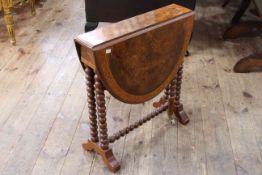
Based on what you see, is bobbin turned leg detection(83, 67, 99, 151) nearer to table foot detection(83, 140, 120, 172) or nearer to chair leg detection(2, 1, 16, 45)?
table foot detection(83, 140, 120, 172)

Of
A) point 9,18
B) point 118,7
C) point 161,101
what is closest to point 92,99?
point 161,101

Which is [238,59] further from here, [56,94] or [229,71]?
[56,94]

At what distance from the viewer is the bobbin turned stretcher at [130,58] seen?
1.32 metres

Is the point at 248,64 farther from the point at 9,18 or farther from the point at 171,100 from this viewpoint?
the point at 9,18

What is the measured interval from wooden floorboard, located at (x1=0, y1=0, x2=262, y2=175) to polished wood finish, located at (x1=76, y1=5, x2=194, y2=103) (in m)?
0.39

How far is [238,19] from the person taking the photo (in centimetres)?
320

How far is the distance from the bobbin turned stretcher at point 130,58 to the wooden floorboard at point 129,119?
176 mm

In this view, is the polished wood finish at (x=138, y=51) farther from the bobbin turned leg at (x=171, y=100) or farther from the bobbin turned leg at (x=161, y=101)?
the bobbin turned leg at (x=161, y=101)

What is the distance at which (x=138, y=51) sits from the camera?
1393 mm

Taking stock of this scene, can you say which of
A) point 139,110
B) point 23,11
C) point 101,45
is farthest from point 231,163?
point 23,11

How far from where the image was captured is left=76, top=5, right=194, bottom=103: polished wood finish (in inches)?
51.6

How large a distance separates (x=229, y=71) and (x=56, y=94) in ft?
4.48

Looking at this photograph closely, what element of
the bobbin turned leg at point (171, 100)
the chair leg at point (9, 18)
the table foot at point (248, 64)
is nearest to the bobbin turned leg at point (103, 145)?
the bobbin turned leg at point (171, 100)

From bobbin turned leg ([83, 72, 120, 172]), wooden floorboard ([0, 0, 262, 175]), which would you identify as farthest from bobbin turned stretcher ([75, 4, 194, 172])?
wooden floorboard ([0, 0, 262, 175])
